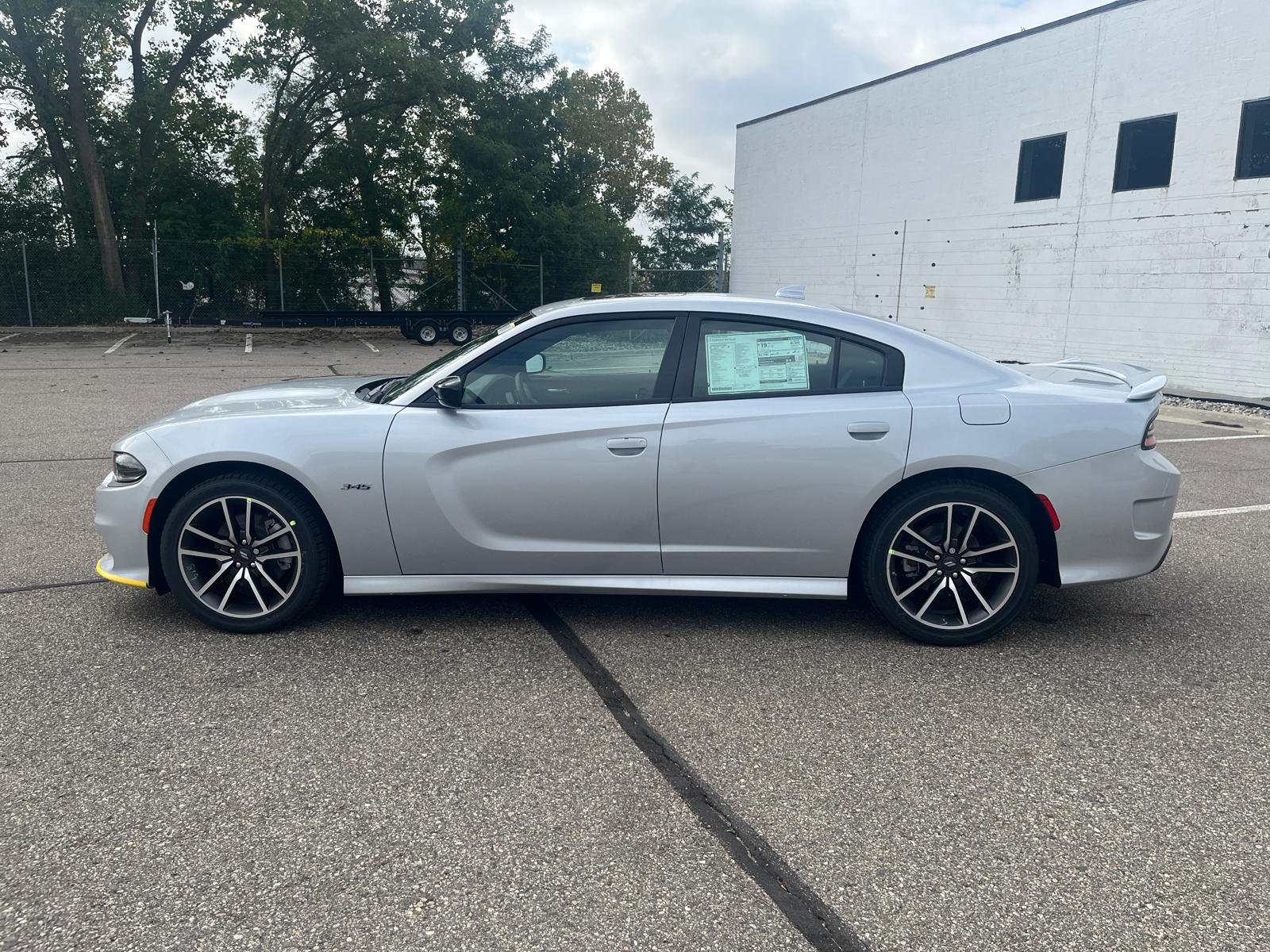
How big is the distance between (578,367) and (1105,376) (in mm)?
2518

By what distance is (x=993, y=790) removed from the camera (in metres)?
2.85

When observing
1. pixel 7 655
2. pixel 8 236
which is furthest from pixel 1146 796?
pixel 8 236

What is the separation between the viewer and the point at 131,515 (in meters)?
3.96

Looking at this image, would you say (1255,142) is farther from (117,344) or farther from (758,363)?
(117,344)

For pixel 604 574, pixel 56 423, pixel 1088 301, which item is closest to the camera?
pixel 604 574

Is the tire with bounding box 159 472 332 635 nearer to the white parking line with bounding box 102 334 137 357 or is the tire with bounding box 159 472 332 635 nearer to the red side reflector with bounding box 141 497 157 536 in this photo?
the red side reflector with bounding box 141 497 157 536

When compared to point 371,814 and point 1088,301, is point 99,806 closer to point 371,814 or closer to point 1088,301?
point 371,814

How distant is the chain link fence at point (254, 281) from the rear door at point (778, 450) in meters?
22.6

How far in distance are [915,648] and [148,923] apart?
2.98 m

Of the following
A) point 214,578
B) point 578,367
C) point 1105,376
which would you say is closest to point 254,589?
point 214,578

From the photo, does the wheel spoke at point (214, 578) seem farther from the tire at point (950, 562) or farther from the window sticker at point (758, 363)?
the tire at point (950, 562)

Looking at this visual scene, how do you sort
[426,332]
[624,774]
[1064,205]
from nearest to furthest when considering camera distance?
[624,774], [1064,205], [426,332]

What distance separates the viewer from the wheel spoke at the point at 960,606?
3926mm

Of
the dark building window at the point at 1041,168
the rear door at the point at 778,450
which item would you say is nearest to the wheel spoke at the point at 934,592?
the rear door at the point at 778,450
